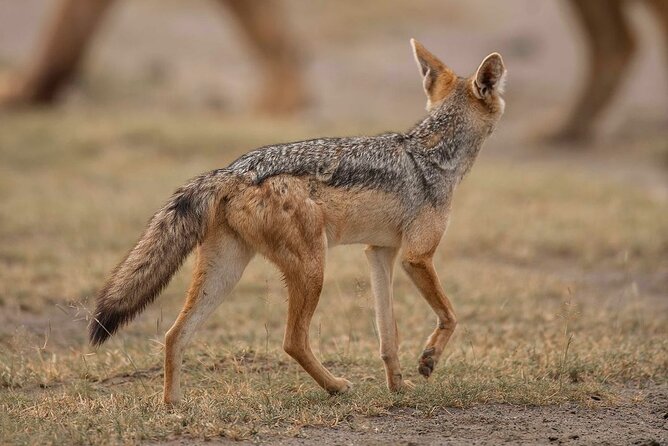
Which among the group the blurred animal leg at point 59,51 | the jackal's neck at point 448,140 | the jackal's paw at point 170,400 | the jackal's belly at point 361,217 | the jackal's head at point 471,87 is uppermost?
the blurred animal leg at point 59,51

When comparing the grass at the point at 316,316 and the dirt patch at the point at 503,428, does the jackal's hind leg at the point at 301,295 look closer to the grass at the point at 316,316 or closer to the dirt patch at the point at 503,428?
the grass at the point at 316,316

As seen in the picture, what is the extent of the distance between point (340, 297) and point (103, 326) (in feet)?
11.5

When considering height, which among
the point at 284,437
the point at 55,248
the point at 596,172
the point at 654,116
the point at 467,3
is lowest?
the point at 284,437

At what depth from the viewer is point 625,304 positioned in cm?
903

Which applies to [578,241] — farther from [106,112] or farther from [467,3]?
[467,3]

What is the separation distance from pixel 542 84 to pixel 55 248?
17528 mm

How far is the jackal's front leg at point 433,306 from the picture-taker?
20.2 ft

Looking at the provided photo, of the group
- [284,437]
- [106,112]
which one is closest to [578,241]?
[284,437]

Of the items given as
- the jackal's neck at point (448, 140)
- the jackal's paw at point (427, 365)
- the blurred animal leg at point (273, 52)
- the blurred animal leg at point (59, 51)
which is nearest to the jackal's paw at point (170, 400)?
the jackal's paw at point (427, 365)

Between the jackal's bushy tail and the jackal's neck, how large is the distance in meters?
1.44

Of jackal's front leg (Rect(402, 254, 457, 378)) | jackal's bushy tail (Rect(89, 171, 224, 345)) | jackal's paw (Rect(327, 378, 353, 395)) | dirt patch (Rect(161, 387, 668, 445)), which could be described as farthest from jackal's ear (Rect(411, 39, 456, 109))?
dirt patch (Rect(161, 387, 668, 445))

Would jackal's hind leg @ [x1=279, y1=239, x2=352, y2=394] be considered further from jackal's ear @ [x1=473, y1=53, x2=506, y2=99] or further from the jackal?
jackal's ear @ [x1=473, y1=53, x2=506, y2=99]

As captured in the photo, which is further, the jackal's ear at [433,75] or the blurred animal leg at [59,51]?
the blurred animal leg at [59,51]

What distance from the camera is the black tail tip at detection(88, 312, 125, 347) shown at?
18.5 ft
